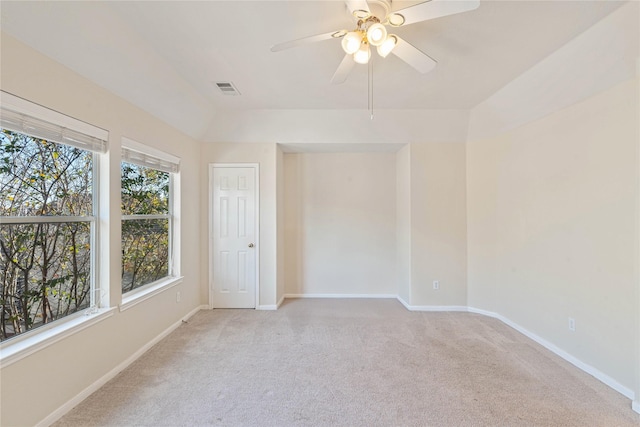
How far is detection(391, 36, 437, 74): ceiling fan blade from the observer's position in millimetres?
1776

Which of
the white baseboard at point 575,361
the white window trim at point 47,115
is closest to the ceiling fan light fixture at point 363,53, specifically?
the white window trim at point 47,115

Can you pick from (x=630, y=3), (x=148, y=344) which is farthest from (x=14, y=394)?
(x=630, y=3)

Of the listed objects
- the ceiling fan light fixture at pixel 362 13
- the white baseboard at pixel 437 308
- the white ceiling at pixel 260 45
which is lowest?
the white baseboard at pixel 437 308

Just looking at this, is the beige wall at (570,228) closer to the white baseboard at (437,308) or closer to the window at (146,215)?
the white baseboard at (437,308)

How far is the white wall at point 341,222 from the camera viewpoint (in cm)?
444

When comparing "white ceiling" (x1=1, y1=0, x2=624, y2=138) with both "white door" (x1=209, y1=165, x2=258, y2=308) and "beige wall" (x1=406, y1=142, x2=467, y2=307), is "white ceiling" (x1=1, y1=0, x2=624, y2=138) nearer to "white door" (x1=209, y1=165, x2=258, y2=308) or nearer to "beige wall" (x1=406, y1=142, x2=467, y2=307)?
"beige wall" (x1=406, y1=142, x2=467, y2=307)

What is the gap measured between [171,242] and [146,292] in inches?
29.5

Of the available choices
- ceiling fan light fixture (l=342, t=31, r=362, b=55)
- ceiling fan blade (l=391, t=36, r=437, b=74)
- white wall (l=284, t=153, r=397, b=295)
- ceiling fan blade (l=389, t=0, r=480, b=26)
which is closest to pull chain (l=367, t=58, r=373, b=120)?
ceiling fan blade (l=391, t=36, r=437, b=74)

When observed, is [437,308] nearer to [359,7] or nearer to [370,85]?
[370,85]

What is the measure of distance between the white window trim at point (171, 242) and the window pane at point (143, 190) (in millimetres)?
92

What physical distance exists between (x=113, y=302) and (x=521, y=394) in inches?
130

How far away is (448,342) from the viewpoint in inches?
113

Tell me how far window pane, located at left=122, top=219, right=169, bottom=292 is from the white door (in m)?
0.73

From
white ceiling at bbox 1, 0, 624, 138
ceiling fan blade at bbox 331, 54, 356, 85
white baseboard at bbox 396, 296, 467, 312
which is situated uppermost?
white ceiling at bbox 1, 0, 624, 138
